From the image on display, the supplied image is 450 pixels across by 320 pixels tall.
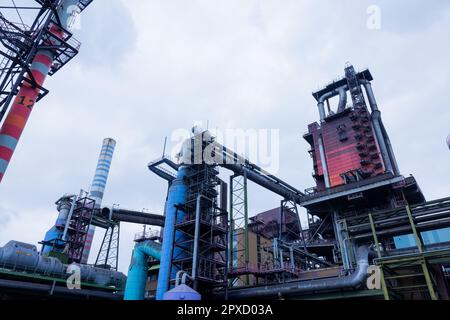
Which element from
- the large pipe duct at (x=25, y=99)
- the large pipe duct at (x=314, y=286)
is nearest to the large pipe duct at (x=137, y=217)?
the large pipe duct at (x=314, y=286)

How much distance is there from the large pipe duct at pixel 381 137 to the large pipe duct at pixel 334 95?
354 cm

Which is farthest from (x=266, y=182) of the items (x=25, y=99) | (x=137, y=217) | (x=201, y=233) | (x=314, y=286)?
(x=25, y=99)

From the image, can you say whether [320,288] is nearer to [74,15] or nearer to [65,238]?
[74,15]

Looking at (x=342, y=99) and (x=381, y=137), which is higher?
(x=342, y=99)

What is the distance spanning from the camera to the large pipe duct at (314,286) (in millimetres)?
18188

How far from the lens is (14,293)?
2512 cm

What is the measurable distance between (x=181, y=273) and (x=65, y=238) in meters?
24.0

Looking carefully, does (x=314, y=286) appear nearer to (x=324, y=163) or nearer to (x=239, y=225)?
(x=239, y=225)

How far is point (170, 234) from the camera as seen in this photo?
85.6 feet

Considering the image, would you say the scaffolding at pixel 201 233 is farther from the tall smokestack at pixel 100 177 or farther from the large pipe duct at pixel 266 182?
the tall smokestack at pixel 100 177

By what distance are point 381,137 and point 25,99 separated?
4361 cm
